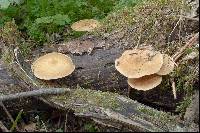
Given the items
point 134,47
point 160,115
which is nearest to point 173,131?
point 160,115

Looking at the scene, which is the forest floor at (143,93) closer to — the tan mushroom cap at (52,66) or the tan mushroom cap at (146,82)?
the tan mushroom cap at (146,82)

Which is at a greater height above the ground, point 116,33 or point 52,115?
point 116,33

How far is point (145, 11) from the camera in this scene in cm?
508

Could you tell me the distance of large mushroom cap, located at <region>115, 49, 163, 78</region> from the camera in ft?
14.1

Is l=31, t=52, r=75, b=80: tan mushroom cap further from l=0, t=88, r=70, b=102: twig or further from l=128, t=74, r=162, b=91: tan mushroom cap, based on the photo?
l=128, t=74, r=162, b=91: tan mushroom cap

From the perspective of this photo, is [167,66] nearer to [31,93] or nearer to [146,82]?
[146,82]

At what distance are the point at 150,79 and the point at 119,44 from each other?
2.35 ft

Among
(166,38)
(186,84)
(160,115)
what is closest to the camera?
(160,115)

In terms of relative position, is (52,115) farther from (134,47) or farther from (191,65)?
(191,65)

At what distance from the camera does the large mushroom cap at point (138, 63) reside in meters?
4.30

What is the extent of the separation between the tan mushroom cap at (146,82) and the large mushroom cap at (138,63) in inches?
5.0

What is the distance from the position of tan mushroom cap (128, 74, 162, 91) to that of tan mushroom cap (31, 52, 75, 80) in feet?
2.45

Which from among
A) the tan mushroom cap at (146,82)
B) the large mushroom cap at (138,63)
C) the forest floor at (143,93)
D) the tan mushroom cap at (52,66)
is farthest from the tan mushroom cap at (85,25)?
the tan mushroom cap at (146,82)

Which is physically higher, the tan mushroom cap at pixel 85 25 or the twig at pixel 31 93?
the tan mushroom cap at pixel 85 25
